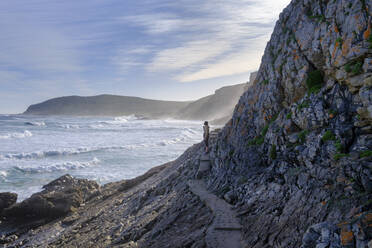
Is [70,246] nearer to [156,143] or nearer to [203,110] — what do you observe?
[156,143]

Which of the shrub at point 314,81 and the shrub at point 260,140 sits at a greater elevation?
the shrub at point 314,81

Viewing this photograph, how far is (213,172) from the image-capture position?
46.0 ft

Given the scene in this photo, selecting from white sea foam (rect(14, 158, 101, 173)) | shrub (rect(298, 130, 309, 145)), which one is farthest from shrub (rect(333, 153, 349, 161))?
white sea foam (rect(14, 158, 101, 173))

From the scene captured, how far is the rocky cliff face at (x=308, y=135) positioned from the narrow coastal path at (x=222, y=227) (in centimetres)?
38

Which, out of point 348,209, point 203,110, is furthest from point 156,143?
point 203,110

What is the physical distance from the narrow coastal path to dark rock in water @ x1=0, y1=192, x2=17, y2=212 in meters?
14.8

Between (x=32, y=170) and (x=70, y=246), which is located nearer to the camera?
(x=70, y=246)

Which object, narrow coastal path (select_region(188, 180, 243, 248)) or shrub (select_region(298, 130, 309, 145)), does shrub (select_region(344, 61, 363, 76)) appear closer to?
shrub (select_region(298, 130, 309, 145))

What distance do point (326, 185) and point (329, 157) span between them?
0.89m

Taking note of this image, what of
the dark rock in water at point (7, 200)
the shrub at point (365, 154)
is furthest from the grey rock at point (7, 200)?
the shrub at point (365, 154)

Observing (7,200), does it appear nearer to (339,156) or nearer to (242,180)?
(242,180)

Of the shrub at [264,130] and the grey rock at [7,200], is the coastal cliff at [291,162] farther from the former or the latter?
the grey rock at [7,200]

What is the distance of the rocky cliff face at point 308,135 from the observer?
6.62 metres

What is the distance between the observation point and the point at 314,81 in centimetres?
962
